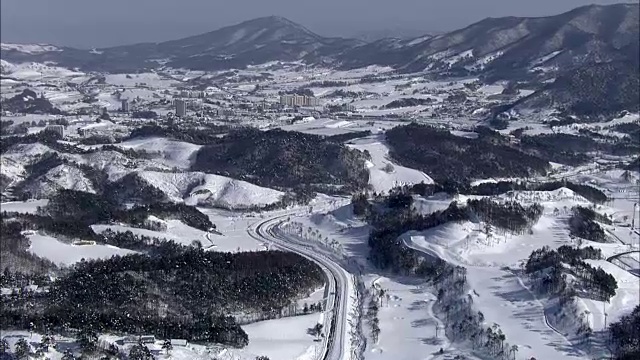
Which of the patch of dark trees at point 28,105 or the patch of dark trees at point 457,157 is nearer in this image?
the patch of dark trees at point 457,157

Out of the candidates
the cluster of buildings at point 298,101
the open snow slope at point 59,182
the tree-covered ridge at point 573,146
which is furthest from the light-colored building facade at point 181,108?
the tree-covered ridge at point 573,146

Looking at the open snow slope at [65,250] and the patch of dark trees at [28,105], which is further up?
the patch of dark trees at [28,105]

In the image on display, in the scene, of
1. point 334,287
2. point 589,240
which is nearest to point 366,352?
point 334,287

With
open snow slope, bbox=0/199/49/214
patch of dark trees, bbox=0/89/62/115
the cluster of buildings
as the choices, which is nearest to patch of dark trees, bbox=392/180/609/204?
open snow slope, bbox=0/199/49/214

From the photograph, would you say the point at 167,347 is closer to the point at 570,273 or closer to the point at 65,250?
the point at 65,250

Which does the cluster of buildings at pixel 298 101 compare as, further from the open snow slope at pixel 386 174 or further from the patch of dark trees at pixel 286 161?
the open snow slope at pixel 386 174

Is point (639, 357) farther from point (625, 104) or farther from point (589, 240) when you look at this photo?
point (625, 104)

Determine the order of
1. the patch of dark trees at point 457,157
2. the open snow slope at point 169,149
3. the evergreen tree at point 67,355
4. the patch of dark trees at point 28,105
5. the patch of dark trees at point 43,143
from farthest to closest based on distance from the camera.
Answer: the patch of dark trees at point 28,105
the open snow slope at point 169,149
the patch of dark trees at point 43,143
the patch of dark trees at point 457,157
the evergreen tree at point 67,355

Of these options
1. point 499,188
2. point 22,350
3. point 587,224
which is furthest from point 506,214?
point 22,350
